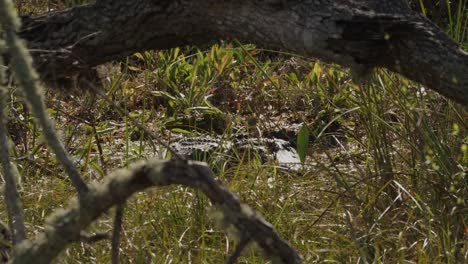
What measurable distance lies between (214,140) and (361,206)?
1066 mm

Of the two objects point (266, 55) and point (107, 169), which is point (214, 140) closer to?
point (107, 169)

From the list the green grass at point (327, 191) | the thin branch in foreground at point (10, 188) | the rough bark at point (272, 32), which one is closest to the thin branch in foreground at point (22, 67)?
the thin branch in foreground at point (10, 188)

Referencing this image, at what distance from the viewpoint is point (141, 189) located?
160cm

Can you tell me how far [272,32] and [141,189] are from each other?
743 millimetres

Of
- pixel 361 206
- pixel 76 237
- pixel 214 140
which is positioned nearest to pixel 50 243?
pixel 76 237

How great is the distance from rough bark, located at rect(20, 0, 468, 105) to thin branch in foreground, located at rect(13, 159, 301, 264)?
0.46 metres

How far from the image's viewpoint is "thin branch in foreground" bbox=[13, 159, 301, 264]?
4.94 ft

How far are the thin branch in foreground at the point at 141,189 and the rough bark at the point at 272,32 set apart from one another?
0.46 metres

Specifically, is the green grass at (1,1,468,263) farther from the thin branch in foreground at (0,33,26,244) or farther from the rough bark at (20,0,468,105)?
the thin branch in foreground at (0,33,26,244)

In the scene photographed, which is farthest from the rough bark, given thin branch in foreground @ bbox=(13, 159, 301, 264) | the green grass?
thin branch in foreground @ bbox=(13, 159, 301, 264)

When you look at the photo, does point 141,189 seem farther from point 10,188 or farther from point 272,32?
point 272,32

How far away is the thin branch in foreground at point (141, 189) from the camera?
4.94 feet

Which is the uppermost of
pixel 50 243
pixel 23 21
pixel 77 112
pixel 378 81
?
pixel 23 21

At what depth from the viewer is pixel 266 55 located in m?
4.88
